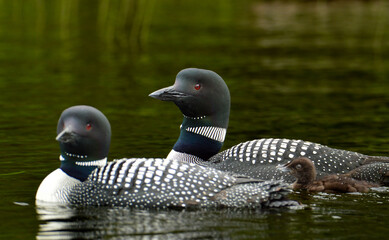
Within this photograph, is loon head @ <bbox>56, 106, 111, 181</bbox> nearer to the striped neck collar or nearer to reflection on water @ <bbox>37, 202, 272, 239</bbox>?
reflection on water @ <bbox>37, 202, 272, 239</bbox>

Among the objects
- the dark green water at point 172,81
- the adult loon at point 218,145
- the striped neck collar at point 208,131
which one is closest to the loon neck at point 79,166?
the dark green water at point 172,81

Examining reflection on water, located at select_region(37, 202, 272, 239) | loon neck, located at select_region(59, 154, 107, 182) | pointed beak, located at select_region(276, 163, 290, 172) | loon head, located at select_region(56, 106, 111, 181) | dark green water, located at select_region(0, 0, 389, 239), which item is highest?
loon head, located at select_region(56, 106, 111, 181)

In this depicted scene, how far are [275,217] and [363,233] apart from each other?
661 millimetres

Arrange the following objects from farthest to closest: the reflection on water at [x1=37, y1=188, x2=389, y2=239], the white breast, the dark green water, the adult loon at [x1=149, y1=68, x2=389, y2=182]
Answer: the adult loon at [x1=149, y1=68, x2=389, y2=182], the white breast, the dark green water, the reflection on water at [x1=37, y1=188, x2=389, y2=239]

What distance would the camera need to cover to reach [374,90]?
1354 cm

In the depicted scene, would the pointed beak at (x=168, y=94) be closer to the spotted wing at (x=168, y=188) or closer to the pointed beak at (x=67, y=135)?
the spotted wing at (x=168, y=188)

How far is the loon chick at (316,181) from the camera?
718 cm

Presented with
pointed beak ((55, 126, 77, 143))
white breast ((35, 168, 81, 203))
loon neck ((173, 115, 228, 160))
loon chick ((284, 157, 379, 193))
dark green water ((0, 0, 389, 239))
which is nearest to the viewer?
dark green water ((0, 0, 389, 239))

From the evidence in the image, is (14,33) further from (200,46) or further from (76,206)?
(76,206)

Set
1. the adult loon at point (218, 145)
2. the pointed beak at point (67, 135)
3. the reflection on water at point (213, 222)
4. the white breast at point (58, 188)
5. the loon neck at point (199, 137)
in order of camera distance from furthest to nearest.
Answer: the loon neck at point (199, 137)
the adult loon at point (218, 145)
the white breast at point (58, 188)
the pointed beak at point (67, 135)
the reflection on water at point (213, 222)

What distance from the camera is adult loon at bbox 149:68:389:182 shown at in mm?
7531

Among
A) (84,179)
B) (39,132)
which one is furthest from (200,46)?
(84,179)

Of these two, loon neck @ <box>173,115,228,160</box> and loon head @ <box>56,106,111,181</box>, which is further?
loon neck @ <box>173,115,228,160</box>

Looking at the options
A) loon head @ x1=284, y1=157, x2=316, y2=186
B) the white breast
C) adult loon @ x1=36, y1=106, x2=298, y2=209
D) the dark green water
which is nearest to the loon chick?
loon head @ x1=284, y1=157, x2=316, y2=186
